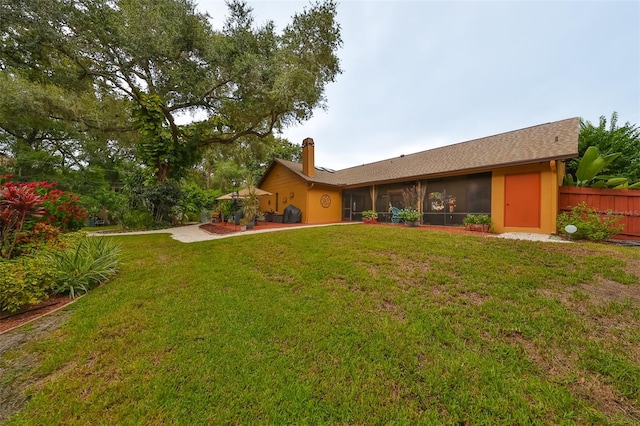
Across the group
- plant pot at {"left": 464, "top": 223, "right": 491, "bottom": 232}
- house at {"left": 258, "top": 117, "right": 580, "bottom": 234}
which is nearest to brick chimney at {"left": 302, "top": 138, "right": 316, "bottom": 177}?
house at {"left": 258, "top": 117, "right": 580, "bottom": 234}

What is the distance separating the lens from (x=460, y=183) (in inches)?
376

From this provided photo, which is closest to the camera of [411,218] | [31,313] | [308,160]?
[31,313]

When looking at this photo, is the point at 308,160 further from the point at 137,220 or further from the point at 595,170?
the point at 595,170

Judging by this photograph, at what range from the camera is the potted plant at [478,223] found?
8.15 meters

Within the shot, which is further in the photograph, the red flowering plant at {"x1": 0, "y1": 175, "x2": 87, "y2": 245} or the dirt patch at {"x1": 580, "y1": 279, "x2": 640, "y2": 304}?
the red flowering plant at {"x1": 0, "y1": 175, "x2": 87, "y2": 245}

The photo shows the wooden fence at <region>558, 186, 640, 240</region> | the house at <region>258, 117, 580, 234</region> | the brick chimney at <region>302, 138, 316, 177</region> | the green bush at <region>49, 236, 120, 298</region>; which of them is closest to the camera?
the green bush at <region>49, 236, 120, 298</region>

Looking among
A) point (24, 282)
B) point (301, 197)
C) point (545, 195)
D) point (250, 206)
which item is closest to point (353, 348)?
point (24, 282)

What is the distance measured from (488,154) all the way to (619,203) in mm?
3935

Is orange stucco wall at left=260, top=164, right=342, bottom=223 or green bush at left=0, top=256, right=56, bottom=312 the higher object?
orange stucco wall at left=260, top=164, right=342, bottom=223

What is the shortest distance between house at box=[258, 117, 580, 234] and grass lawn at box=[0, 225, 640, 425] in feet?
13.5

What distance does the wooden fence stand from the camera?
→ 6.40m

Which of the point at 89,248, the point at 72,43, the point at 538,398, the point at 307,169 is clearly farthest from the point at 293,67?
the point at 538,398

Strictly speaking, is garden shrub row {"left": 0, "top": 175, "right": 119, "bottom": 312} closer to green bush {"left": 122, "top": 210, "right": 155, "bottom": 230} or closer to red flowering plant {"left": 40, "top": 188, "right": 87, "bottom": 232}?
red flowering plant {"left": 40, "top": 188, "right": 87, "bottom": 232}

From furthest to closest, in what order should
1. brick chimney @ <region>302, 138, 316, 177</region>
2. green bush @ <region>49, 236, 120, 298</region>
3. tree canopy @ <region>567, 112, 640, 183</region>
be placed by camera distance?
brick chimney @ <region>302, 138, 316, 177</region> → tree canopy @ <region>567, 112, 640, 183</region> → green bush @ <region>49, 236, 120, 298</region>
